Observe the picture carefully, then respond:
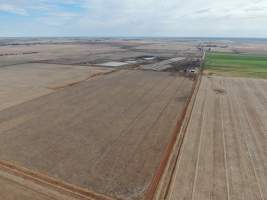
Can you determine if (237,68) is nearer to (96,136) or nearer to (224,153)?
(224,153)

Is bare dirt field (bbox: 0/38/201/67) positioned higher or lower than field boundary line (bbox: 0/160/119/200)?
higher

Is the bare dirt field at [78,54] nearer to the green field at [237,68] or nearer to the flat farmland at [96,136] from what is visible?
the green field at [237,68]

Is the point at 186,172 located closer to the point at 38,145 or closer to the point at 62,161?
the point at 62,161

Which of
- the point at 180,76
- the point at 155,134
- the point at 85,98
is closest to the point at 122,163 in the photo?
the point at 155,134

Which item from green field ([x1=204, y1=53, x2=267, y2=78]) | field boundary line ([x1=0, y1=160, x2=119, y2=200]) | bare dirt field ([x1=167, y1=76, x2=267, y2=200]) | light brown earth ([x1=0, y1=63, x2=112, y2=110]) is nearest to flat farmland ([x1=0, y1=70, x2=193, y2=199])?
field boundary line ([x1=0, y1=160, x2=119, y2=200])

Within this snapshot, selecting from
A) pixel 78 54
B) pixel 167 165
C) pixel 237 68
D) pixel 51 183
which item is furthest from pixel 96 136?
pixel 78 54

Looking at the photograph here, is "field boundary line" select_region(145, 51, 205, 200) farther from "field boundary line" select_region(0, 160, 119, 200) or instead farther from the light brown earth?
the light brown earth

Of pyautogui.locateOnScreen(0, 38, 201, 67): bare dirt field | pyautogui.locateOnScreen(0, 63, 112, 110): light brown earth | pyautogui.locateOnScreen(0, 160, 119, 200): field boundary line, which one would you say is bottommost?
pyautogui.locateOnScreen(0, 160, 119, 200): field boundary line

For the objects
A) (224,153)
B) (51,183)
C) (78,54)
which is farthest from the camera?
(78,54)
